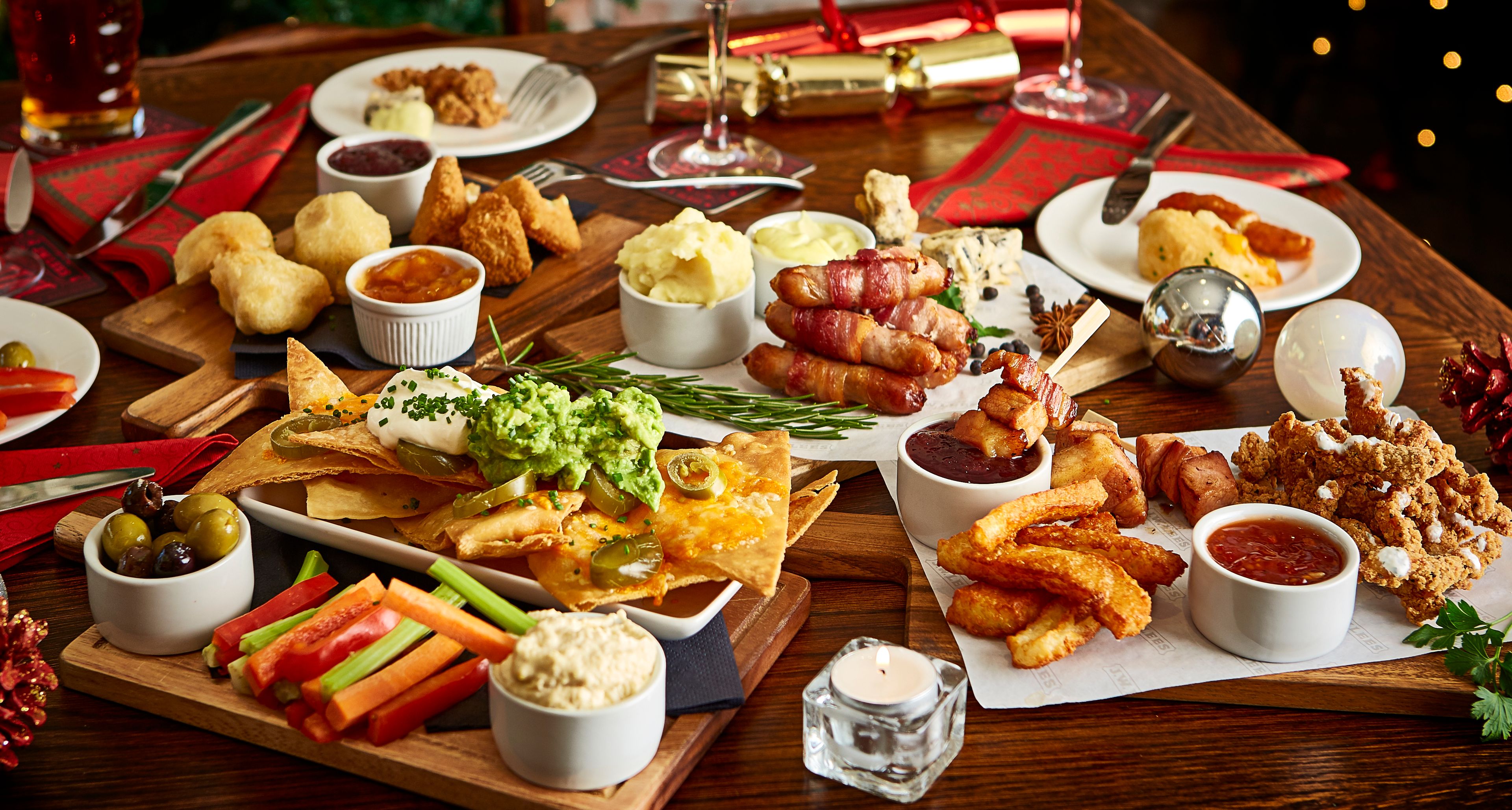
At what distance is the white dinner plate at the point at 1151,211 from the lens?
3.28m

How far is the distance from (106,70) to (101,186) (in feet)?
1.40

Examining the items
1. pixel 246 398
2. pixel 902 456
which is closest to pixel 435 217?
pixel 246 398

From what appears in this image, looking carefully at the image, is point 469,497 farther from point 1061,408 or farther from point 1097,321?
point 1097,321

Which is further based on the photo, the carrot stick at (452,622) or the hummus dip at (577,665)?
the carrot stick at (452,622)

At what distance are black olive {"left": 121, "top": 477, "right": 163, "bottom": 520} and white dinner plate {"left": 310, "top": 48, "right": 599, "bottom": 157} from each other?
6.98 ft

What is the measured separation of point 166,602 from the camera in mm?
1916

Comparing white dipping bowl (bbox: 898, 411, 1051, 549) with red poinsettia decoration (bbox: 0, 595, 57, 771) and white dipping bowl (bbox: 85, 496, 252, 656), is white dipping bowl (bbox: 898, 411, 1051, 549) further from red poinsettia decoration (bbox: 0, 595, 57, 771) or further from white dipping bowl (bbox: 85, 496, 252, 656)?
red poinsettia decoration (bbox: 0, 595, 57, 771)

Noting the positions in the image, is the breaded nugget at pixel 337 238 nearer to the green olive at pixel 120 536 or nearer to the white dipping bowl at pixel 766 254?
the white dipping bowl at pixel 766 254

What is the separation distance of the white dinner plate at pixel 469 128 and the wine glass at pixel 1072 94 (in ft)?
5.25

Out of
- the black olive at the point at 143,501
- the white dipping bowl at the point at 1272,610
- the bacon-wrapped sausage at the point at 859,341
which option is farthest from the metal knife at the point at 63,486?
the white dipping bowl at the point at 1272,610

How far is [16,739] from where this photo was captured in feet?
5.81

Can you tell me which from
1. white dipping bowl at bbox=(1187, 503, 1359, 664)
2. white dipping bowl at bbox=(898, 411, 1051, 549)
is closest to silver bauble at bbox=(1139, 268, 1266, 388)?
white dipping bowl at bbox=(898, 411, 1051, 549)

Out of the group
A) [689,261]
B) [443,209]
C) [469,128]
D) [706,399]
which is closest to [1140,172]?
[689,261]

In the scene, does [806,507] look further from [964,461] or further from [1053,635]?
[1053,635]
